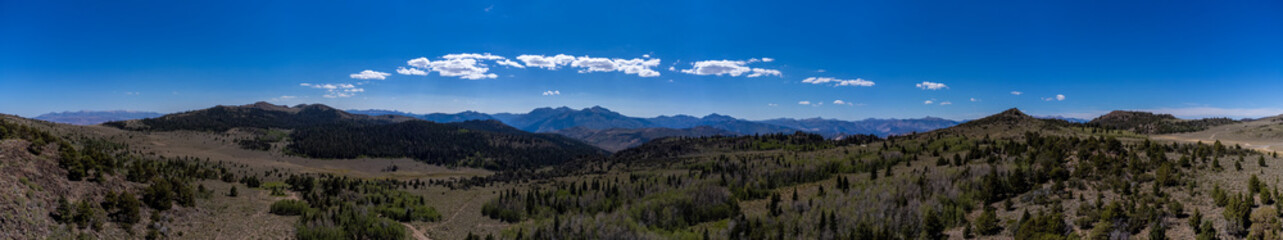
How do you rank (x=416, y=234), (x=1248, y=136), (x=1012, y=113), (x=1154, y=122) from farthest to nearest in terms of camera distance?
(x=1012, y=113) → (x=1154, y=122) → (x=1248, y=136) → (x=416, y=234)

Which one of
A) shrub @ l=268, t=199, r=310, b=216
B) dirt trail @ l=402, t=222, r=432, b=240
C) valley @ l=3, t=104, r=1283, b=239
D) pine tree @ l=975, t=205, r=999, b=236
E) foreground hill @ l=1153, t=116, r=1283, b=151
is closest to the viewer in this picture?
valley @ l=3, t=104, r=1283, b=239

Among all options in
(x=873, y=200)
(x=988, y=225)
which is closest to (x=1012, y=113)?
→ (x=873, y=200)

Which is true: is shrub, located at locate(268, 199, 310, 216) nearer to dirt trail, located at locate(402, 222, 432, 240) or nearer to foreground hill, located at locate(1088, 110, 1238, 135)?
dirt trail, located at locate(402, 222, 432, 240)

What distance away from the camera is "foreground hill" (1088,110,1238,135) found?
299 ft

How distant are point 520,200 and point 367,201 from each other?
21833 mm

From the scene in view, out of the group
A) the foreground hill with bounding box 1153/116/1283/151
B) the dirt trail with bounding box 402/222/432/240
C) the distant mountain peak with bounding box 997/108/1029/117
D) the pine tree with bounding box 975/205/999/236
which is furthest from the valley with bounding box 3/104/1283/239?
the distant mountain peak with bounding box 997/108/1029/117

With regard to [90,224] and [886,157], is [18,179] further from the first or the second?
[886,157]

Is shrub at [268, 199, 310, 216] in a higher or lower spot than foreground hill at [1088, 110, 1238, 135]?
lower

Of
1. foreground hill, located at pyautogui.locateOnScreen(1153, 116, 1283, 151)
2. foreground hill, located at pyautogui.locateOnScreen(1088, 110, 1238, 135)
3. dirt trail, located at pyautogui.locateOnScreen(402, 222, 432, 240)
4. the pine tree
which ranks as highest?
foreground hill, located at pyautogui.locateOnScreen(1088, 110, 1238, 135)

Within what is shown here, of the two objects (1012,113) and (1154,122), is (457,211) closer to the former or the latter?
(1012,113)

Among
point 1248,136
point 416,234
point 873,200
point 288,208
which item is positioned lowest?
point 416,234

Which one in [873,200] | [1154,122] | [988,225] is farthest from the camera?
[1154,122]

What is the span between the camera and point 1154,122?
10656 centimetres

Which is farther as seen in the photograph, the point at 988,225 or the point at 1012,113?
the point at 1012,113
